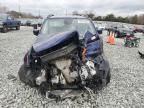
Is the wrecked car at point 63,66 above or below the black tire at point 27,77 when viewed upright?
above

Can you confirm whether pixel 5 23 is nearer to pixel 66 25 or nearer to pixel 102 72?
pixel 66 25

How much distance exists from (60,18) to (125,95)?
3484 mm

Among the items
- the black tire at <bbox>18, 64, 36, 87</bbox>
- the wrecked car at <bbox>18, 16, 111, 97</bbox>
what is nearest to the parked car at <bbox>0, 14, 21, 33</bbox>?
the black tire at <bbox>18, 64, 36, 87</bbox>

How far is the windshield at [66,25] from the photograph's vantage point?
7.13 m

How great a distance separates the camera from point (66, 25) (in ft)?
24.2

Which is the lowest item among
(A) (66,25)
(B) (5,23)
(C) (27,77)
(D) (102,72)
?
(C) (27,77)

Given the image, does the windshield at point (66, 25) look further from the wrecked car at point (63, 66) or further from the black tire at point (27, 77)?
the wrecked car at point (63, 66)

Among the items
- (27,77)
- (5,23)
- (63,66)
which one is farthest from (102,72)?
(5,23)

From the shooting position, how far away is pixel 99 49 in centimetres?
600

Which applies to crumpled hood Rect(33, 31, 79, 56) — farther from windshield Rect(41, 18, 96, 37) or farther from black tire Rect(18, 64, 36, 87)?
windshield Rect(41, 18, 96, 37)

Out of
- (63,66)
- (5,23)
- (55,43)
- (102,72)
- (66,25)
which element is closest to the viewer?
(55,43)

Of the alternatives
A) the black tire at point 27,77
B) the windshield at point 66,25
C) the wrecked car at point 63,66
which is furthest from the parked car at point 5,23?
the wrecked car at point 63,66

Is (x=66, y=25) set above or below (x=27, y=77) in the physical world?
above

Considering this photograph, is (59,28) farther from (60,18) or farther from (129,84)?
(129,84)
